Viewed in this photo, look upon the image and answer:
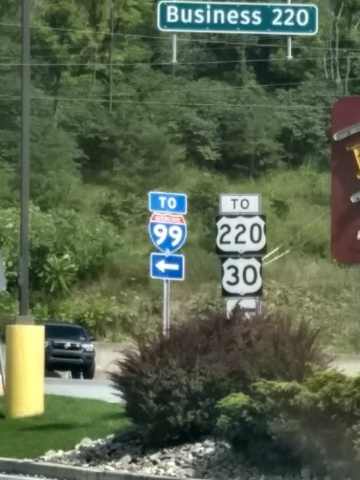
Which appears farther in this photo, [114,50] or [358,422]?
[114,50]

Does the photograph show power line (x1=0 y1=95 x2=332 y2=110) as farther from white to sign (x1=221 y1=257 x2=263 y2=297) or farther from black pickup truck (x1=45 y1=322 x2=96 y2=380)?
white to sign (x1=221 y1=257 x2=263 y2=297)

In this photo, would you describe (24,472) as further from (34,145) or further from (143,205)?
(34,145)

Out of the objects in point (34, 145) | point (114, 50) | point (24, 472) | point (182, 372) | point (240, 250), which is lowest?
point (24, 472)

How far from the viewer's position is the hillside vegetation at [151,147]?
169 feet

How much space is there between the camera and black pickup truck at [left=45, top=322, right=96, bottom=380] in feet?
121

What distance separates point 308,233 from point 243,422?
47.8 m

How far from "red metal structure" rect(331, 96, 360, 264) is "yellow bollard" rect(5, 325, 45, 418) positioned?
Answer: 254 inches

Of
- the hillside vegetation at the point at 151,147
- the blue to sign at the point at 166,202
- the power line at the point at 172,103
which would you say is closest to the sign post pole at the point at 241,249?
the blue to sign at the point at 166,202

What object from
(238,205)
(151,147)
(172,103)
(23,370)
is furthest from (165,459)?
(172,103)

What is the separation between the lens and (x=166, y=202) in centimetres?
2089

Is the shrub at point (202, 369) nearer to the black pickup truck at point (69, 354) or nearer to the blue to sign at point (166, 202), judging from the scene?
the blue to sign at point (166, 202)

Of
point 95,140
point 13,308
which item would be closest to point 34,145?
point 95,140

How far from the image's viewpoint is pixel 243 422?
45.6 ft

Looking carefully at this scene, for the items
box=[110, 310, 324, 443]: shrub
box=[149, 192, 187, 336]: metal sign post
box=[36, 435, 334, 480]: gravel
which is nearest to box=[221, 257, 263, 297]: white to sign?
box=[110, 310, 324, 443]: shrub
